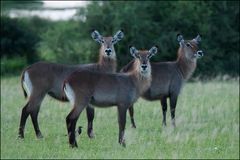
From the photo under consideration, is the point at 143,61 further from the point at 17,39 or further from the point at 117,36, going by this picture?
the point at 17,39

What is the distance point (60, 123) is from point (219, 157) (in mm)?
4676

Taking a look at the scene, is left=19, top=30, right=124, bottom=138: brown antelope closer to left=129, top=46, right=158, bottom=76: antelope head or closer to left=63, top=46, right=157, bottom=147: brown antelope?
left=63, top=46, right=157, bottom=147: brown antelope

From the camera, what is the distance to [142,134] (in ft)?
42.9

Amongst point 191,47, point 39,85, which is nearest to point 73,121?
point 39,85

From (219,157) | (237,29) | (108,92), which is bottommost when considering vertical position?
(219,157)

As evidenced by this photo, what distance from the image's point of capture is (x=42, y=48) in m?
39.6

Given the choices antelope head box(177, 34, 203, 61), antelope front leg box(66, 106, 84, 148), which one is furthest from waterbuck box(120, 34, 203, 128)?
antelope front leg box(66, 106, 84, 148)

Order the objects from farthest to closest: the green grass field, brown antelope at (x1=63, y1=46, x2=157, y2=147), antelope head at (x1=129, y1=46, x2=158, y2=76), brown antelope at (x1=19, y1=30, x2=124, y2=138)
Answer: brown antelope at (x1=19, y1=30, x2=124, y2=138) → antelope head at (x1=129, y1=46, x2=158, y2=76) → brown antelope at (x1=63, y1=46, x2=157, y2=147) → the green grass field

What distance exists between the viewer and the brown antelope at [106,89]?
1130cm

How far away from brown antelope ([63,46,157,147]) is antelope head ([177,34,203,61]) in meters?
2.54

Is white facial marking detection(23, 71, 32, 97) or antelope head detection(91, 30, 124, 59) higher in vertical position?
antelope head detection(91, 30, 124, 59)

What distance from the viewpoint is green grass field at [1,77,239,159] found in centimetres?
1119

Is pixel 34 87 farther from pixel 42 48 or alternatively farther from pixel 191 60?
pixel 42 48

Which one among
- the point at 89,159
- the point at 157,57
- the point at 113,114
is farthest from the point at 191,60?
the point at 157,57
